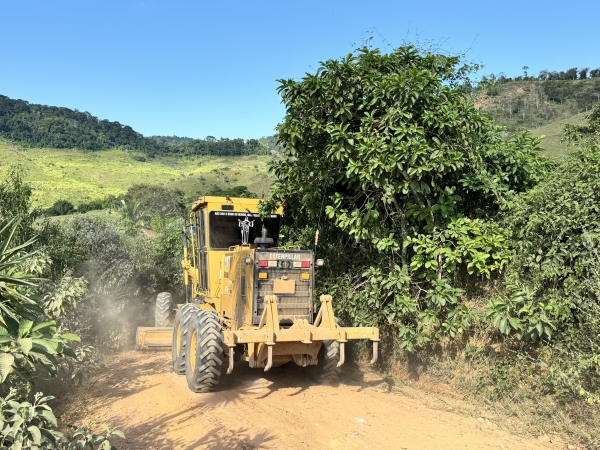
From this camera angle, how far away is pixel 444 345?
23.2 ft

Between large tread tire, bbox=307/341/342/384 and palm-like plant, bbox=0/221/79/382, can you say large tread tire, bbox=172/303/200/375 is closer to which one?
large tread tire, bbox=307/341/342/384

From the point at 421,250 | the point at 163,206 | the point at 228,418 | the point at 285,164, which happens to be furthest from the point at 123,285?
the point at 163,206

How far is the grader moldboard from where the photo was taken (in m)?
6.54

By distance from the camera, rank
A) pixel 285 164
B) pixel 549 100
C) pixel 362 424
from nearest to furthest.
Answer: pixel 362 424, pixel 285 164, pixel 549 100

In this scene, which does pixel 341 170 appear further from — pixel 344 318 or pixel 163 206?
pixel 163 206

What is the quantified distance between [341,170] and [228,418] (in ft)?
12.5

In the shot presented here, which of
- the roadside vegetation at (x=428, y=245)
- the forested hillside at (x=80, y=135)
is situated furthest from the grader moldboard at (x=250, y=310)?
the forested hillside at (x=80, y=135)

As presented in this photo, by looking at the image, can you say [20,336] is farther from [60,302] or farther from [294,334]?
[60,302]

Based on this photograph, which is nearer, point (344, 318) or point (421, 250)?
point (421, 250)

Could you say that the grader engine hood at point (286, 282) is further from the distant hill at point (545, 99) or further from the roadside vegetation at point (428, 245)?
the distant hill at point (545, 99)

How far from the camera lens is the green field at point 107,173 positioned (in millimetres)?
60981

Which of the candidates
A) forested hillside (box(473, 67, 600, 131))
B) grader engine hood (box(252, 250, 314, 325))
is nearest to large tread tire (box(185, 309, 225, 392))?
grader engine hood (box(252, 250, 314, 325))

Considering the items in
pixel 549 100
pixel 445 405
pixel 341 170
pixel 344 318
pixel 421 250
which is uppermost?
pixel 549 100

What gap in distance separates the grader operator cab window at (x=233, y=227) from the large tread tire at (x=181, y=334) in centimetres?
120
